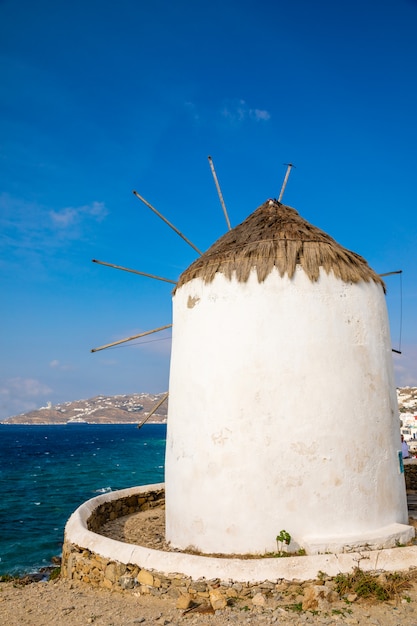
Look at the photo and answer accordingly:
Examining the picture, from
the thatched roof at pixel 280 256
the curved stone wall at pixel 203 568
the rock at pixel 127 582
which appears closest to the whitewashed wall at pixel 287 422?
the thatched roof at pixel 280 256

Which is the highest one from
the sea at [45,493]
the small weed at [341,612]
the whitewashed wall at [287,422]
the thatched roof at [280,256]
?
the thatched roof at [280,256]

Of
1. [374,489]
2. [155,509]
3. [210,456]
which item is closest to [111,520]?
[155,509]

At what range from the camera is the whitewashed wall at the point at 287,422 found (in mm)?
6668

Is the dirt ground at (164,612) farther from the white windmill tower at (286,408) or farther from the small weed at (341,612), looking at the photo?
the white windmill tower at (286,408)

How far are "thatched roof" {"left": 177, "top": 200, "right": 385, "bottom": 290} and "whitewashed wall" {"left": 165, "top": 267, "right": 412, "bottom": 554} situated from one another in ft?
0.51

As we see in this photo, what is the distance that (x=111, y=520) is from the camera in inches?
386

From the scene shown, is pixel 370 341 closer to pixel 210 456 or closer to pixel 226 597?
pixel 210 456

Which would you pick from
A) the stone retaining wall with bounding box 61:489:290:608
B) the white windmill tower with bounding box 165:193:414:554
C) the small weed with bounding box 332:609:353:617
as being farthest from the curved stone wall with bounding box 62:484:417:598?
the white windmill tower with bounding box 165:193:414:554

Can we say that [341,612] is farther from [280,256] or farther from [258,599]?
[280,256]

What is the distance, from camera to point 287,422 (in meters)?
6.81

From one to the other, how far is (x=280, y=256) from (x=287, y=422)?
2.51 meters

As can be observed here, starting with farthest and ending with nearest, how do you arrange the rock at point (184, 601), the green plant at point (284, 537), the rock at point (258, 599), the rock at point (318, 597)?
the green plant at point (284, 537) < the rock at point (184, 601) < the rock at point (258, 599) < the rock at point (318, 597)

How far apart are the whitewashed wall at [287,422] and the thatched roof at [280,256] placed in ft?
0.51

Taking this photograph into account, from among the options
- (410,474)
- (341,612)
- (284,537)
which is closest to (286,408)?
(284,537)
